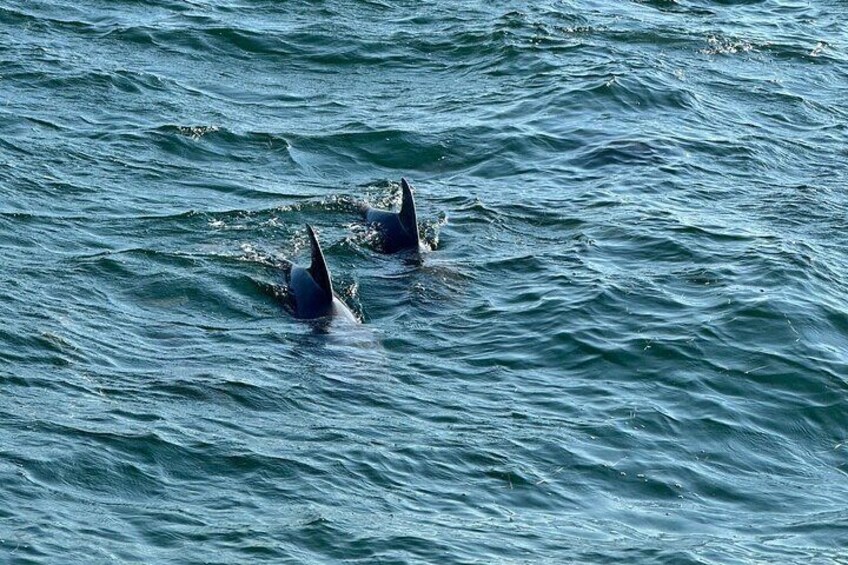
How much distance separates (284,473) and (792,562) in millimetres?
3727

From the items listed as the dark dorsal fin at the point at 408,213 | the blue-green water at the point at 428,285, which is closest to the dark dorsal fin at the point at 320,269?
the blue-green water at the point at 428,285

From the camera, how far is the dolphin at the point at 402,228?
54.0 ft

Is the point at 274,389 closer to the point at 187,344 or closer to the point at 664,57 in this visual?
the point at 187,344

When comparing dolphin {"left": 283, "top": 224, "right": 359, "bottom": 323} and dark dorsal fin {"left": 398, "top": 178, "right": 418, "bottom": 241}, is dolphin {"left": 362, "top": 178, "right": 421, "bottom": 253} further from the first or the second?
dolphin {"left": 283, "top": 224, "right": 359, "bottom": 323}

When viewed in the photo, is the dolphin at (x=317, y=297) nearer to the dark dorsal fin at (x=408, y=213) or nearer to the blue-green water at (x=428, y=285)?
the blue-green water at (x=428, y=285)

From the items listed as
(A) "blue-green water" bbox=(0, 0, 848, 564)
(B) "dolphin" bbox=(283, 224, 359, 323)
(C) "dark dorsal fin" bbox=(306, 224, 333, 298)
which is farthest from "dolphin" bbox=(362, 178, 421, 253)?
(C) "dark dorsal fin" bbox=(306, 224, 333, 298)

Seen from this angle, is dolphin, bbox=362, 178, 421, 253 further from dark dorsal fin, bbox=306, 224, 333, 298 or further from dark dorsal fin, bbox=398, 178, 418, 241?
dark dorsal fin, bbox=306, 224, 333, 298

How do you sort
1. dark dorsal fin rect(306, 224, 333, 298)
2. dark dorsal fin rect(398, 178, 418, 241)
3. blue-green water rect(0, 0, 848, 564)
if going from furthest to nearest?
dark dorsal fin rect(398, 178, 418, 241), dark dorsal fin rect(306, 224, 333, 298), blue-green water rect(0, 0, 848, 564)

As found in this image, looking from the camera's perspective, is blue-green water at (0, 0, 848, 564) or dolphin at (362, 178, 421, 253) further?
dolphin at (362, 178, 421, 253)

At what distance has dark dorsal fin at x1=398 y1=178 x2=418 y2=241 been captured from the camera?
16375 mm

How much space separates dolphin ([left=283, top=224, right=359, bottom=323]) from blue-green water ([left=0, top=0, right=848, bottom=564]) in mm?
336

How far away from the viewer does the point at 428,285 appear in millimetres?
15836

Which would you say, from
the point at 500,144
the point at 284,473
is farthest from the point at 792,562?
the point at 500,144

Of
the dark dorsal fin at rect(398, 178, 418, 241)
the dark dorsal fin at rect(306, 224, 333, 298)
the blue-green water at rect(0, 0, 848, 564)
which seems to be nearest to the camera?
the blue-green water at rect(0, 0, 848, 564)
